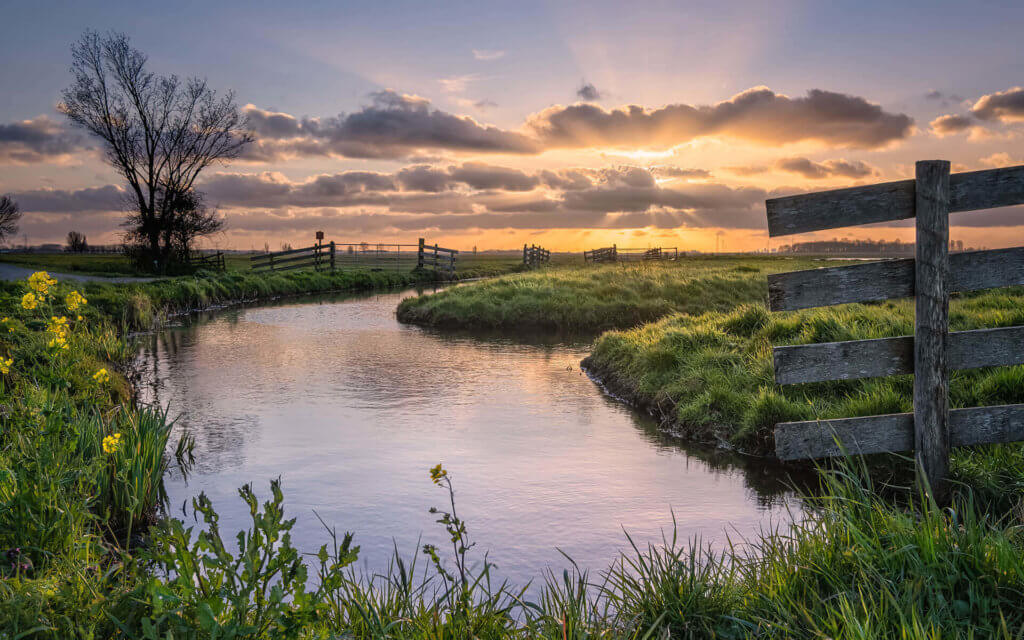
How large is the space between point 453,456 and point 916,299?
4760 millimetres

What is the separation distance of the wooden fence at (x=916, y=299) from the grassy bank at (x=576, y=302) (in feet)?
43.8

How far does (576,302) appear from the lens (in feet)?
66.3

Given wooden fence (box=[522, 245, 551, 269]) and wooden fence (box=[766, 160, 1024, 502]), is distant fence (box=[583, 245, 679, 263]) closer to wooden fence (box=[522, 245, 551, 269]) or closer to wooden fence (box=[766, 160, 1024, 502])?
wooden fence (box=[522, 245, 551, 269])

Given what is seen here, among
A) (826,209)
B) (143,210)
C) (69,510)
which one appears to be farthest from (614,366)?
(143,210)

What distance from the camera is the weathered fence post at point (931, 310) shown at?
15.6 feet

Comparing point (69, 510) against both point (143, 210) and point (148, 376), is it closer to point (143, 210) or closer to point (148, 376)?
point (148, 376)

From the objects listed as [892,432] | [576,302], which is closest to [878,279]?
[892,432]

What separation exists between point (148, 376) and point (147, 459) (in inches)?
283

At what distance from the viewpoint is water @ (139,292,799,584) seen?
559 centimetres

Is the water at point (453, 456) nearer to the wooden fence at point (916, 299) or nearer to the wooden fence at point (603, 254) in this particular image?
the wooden fence at point (916, 299)

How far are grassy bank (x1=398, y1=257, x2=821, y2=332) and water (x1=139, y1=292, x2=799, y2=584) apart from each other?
16.3 ft

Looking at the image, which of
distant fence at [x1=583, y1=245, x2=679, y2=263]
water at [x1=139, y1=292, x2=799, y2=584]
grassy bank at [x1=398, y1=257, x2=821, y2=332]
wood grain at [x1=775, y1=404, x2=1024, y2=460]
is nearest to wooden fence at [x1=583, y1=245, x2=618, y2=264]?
distant fence at [x1=583, y1=245, x2=679, y2=263]

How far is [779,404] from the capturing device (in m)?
7.72

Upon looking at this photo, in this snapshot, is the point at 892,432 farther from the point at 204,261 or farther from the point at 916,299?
the point at 204,261
